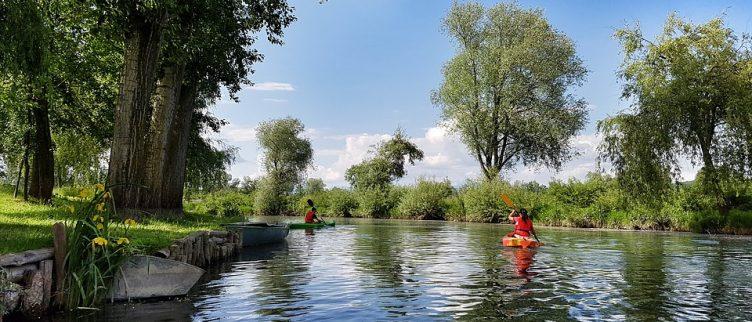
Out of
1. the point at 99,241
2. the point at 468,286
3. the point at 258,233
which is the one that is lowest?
the point at 468,286

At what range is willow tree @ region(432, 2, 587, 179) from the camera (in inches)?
1622

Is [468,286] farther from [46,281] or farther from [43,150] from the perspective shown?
[43,150]

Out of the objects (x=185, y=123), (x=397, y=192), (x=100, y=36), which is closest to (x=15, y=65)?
(x=100, y=36)

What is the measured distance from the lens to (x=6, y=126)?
2389cm

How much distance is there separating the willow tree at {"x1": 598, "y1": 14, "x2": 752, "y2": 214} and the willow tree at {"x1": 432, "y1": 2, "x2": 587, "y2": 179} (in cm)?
1119

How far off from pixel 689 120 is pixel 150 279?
92.9 feet

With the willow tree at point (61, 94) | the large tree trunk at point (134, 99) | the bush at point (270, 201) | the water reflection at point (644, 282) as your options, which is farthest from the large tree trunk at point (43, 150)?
the bush at point (270, 201)

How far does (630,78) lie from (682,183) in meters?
6.29

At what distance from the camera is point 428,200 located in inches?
1923

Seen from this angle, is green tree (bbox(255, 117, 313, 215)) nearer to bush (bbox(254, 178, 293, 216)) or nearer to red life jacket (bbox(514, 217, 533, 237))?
bush (bbox(254, 178, 293, 216))

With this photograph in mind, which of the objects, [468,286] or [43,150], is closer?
[468,286]

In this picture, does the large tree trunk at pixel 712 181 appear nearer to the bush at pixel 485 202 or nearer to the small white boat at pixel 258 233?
the bush at pixel 485 202

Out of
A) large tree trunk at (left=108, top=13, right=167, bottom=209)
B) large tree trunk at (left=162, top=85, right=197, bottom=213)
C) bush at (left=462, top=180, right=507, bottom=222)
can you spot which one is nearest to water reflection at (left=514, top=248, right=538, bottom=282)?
large tree trunk at (left=108, top=13, right=167, bottom=209)

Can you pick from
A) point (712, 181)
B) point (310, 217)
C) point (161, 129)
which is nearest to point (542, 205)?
→ point (712, 181)
